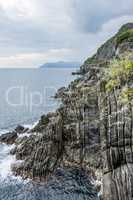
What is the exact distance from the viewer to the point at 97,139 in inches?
1849

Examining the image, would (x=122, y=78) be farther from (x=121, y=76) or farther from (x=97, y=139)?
(x=97, y=139)

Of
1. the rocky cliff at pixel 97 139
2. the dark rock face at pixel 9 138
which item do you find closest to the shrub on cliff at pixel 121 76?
the rocky cliff at pixel 97 139

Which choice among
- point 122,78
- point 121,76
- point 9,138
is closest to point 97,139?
point 121,76

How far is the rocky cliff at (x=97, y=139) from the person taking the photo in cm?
2962

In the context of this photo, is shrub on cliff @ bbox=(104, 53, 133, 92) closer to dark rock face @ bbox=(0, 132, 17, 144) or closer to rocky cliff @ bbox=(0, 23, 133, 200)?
rocky cliff @ bbox=(0, 23, 133, 200)

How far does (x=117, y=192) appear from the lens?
2989 cm

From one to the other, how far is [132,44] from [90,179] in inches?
1833

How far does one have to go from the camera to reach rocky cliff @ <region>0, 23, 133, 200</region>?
29.6m

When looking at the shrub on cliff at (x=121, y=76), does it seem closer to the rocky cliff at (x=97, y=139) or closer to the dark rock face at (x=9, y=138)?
the rocky cliff at (x=97, y=139)

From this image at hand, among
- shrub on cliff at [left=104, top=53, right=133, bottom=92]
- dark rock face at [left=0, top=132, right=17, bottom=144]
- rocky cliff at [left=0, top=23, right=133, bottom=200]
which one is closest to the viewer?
rocky cliff at [left=0, top=23, right=133, bottom=200]

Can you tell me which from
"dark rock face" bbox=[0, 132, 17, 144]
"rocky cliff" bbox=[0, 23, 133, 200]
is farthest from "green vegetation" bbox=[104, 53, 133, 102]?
"dark rock face" bbox=[0, 132, 17, 144]

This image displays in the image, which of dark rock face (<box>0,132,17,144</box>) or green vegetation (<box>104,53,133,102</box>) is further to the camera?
dark rock face (<box>0,132,17,144</box>)

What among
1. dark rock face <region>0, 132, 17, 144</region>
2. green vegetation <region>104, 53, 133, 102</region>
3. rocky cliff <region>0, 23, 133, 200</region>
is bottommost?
dark rock face <region>0, 132, 17, 144</region>

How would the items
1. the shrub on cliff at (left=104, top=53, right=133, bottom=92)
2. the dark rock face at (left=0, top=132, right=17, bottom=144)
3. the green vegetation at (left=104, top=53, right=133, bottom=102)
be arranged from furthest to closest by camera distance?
1. the dark rock face at (left=0, top=132, right=17, bottom=144)
2. the shrub on cliff at (left=104, top=53, right=133, bottom=92)
3. the green vegetation at (left=104, top=53, right=133, bottom=102)
